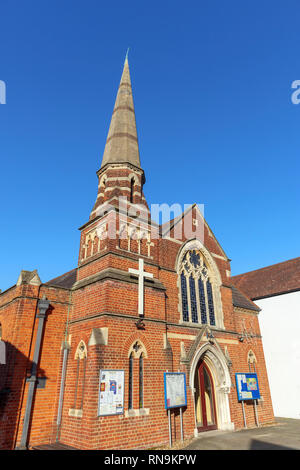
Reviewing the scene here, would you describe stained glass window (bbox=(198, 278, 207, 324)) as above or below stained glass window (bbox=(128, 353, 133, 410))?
above

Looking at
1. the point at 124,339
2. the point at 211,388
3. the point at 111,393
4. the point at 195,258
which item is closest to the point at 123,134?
the point at 195,258

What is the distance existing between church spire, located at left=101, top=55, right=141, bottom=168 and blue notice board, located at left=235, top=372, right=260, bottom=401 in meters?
12.7

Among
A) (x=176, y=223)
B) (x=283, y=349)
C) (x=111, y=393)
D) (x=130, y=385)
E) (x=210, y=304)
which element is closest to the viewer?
(x=111, y=393)

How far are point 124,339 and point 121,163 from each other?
929cm

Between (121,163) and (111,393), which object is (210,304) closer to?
(111,393)

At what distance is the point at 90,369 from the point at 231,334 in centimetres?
911

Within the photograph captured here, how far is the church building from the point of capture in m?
10.1

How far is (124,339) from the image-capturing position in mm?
10945

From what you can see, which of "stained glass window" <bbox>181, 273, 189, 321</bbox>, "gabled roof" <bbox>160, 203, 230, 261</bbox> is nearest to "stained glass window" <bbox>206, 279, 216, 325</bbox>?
"stained glass window" <bbox>181, 273, 189, 321</bbox>

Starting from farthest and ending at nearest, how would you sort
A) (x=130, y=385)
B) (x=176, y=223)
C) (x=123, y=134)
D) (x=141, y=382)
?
(x=123, y=134) < (x=176, y=223) < (x=141, y=382) < (x=130, y=385)

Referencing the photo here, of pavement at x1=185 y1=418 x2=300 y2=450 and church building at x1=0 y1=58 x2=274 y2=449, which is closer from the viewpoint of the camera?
church building at x1=0 y1=58 x2=274 y2=449

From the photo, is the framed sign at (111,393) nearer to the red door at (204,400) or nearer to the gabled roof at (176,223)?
the red door at (204,400)

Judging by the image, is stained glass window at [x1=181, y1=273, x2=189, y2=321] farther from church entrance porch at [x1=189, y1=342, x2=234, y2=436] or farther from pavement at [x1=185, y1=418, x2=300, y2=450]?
pavement at [x1=185, y1=418, x2=300, y2=450]
